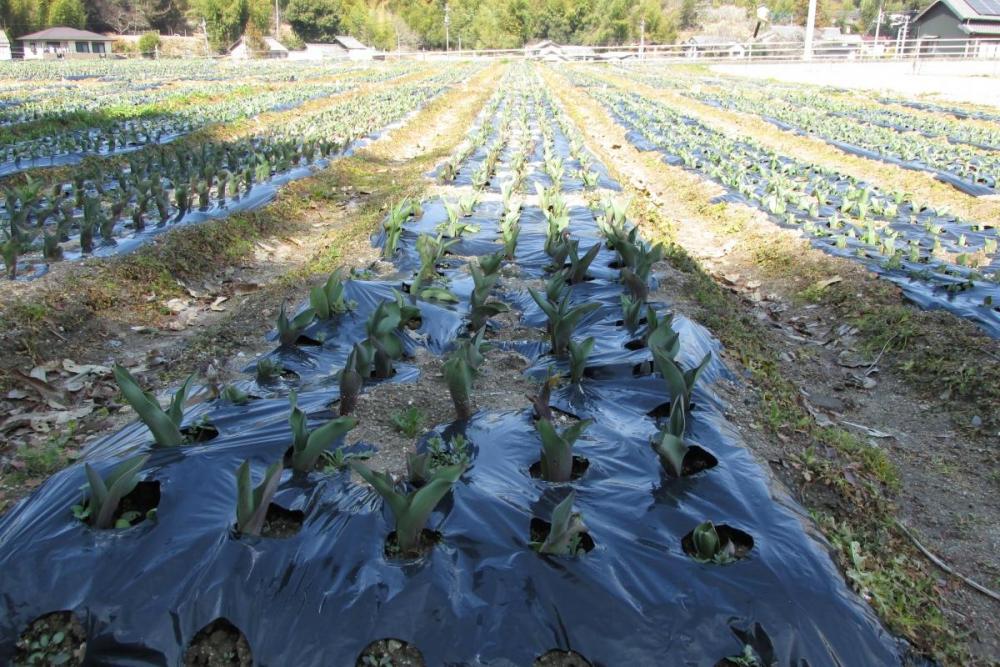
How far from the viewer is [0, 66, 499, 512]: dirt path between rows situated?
3908 mm

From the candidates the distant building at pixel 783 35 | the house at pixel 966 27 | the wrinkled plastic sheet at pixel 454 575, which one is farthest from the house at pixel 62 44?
the wrinkled plastic sheet at pixel 454 575

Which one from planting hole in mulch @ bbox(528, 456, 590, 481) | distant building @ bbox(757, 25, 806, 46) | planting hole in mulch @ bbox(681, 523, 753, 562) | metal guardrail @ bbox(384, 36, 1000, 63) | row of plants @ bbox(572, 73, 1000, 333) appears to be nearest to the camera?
planting hole in mulch @ bbox(681, 523, 753, 562)

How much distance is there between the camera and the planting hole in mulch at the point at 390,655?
2.12 metres

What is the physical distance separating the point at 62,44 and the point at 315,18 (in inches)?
912

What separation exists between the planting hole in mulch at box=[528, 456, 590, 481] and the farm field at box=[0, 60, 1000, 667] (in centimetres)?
3

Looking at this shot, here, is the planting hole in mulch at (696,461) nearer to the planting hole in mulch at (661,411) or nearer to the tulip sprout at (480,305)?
the planting hole in mulch at (661,411)

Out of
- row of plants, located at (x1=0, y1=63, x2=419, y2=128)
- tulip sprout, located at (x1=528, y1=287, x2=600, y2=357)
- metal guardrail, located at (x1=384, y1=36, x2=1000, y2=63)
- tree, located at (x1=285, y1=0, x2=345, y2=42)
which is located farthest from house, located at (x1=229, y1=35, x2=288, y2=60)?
tulip sprout, located at (x1=528, y1=287, x2=600, y2=357)

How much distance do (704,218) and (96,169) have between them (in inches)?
322

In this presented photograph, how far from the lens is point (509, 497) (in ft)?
9.20

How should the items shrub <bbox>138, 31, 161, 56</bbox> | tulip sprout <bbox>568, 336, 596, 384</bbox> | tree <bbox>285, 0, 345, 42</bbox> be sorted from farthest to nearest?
tree <bbox>285, 0, 345, 42</bbox>
shrub <bbox>138, 31, 161, 56</bbox>
tulip sprout <bbox>568, 336, 596, 384</bbox>

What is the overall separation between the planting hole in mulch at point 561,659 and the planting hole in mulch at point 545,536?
371 mm

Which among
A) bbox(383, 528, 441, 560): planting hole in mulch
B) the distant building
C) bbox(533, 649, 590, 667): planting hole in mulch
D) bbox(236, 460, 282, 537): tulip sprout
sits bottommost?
bbox(533, 649, 590, 667): planting hole in mulch

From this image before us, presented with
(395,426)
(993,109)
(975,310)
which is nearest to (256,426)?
(395,426)

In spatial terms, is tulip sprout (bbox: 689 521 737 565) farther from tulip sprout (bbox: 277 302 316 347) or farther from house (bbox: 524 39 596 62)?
house (bbox: 524 39 596 62)
